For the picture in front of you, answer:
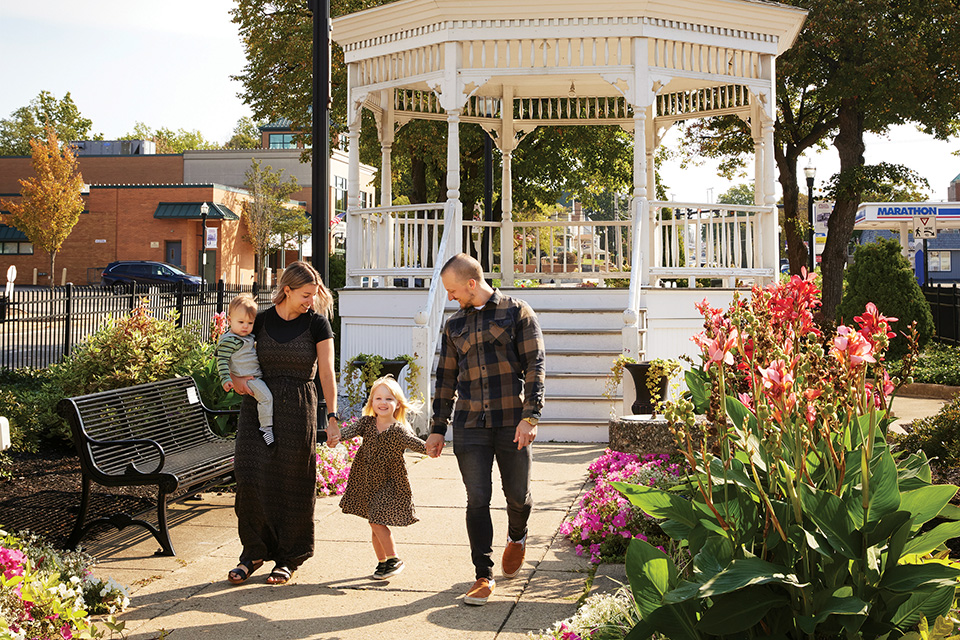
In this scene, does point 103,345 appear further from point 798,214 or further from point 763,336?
point 798,214

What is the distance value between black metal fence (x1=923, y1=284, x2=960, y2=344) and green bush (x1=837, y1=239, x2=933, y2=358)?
5.70 feet

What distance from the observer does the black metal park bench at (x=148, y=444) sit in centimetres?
598

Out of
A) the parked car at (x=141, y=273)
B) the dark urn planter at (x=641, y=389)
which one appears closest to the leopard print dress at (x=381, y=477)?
the dark urn planter at (x=641, y=389)

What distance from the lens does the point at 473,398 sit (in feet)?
17.2

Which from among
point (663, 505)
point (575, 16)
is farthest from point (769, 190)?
point (663, 505)

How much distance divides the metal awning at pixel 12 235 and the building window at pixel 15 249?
0.25 meters

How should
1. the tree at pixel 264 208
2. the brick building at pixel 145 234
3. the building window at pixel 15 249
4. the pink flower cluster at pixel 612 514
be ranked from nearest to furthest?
the pink flower cluster at pixel 612 514, the brick building at pixel 145 234, the tree at pixel 264 208, the building window at pixel 15 249

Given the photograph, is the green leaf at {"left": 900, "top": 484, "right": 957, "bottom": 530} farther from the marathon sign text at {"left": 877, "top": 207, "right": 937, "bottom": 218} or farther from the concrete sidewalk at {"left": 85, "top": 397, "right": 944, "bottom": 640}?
the marathon sign text at {"left": 877, "top": 207, "right": 937, "bottom": 218}

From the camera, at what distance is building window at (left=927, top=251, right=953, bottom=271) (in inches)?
2643

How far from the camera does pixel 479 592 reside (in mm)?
5023

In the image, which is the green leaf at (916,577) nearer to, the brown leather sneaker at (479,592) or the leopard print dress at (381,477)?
the brown leather sneaker at (479,592)

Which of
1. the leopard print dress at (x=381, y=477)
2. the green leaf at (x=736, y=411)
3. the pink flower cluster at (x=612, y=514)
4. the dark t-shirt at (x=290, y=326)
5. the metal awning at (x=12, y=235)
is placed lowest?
the pink flower cluster at (x=612, y=514)

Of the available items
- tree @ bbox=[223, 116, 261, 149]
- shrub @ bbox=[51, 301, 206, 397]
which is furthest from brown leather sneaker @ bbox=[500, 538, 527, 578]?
tree @ bbox=[223, 116, 261, 149]

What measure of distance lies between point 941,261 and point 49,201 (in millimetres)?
58736
